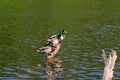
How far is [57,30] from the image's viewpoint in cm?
5362

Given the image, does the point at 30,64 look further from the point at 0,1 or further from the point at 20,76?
the point at 0,1

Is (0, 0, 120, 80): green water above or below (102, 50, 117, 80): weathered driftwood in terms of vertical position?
above

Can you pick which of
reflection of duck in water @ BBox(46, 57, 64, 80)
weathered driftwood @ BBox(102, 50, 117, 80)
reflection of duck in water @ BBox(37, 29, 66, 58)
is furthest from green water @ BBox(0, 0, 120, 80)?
weathered driftwood @ BBox(102, 50, 117, 80)

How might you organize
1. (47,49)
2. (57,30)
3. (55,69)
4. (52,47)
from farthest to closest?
(57,30) < (52,47) < (47,49) < (55,69)

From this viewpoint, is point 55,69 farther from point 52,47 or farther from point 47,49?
point 52,47

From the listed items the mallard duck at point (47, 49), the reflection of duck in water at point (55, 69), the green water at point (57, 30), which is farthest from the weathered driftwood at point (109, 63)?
the mallard duck at point (47, 49)

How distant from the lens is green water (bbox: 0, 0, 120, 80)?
107ft

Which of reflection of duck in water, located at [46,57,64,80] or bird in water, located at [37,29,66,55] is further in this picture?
bird in water, located at [37,29,66,55]

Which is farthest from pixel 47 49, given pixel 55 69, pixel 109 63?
pixel 109 63

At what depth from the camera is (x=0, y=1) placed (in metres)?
89.5

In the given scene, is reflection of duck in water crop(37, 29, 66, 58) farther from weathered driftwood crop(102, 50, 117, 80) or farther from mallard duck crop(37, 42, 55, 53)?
weathered driftwood crop(102, 50, 117, 80)

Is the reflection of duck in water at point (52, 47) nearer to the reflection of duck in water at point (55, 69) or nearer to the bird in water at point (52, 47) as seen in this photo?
the bird in water at point (52, 47)

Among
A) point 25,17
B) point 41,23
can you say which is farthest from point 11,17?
point 41,23

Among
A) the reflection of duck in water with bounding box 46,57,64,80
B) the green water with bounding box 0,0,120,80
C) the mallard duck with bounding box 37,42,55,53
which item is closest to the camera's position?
the reflection of duck in water with bounding box 46,57,64,80
